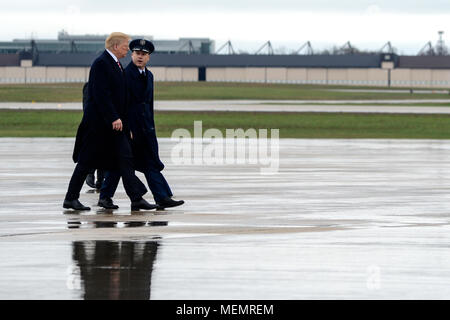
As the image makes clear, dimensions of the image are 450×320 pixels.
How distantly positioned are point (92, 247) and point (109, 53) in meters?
3.98

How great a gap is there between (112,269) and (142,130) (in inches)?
207

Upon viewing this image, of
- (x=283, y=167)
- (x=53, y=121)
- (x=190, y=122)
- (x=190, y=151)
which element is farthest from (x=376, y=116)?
(x=283, y=167)

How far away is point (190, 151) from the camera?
88.5 ft

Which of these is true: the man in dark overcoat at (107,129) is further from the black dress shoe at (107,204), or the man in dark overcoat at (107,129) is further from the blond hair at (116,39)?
the black dress shoe at (107,204)

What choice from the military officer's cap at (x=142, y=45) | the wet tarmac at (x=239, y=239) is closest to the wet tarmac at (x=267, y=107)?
the wet tarmac at (x=239, y=239)

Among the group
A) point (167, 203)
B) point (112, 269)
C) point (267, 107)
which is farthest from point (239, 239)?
point (267, 107)

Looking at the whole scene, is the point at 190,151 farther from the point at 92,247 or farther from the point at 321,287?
the point at 321,287

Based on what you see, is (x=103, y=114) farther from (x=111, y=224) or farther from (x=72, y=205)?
(x=111, y=224)

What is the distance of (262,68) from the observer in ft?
531

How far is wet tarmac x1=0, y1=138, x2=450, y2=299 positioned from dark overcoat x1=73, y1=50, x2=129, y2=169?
2.37 ft

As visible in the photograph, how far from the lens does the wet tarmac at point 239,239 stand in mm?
8656

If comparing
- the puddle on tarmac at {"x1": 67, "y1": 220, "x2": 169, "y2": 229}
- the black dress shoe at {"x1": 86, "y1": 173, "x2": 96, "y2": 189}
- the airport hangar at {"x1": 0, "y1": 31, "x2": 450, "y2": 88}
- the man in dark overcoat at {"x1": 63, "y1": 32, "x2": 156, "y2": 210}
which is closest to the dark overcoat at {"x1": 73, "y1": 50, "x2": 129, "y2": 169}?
the man in dark overcoat at {"x1": 63, "y1": 32, "x2": 156, "y2": 210}

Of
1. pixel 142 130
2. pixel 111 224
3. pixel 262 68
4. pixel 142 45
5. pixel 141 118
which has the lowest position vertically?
pixel 111 224

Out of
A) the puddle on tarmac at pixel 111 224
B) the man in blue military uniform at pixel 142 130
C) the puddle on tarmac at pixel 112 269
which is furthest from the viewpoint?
the man in blue military uniform at pixel 142 130
